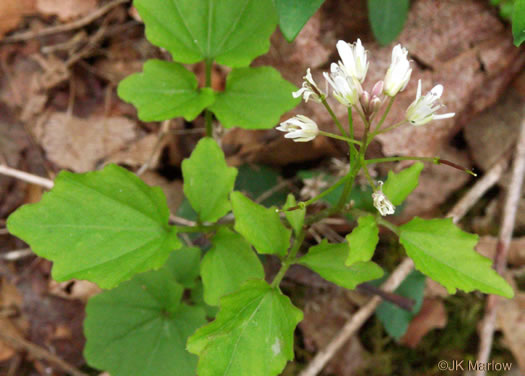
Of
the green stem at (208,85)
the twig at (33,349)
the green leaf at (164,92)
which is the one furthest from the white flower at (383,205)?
the twig at (33,349)

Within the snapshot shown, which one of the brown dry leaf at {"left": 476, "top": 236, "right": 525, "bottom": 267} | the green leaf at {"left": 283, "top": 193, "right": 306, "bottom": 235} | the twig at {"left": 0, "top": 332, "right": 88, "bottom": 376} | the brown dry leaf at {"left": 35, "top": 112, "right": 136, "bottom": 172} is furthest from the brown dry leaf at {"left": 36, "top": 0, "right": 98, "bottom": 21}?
the brown dry leaf at {"left": 476, "top": 236, "right": 525, "bottom": 267}

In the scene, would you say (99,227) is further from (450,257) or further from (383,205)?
(450,257)

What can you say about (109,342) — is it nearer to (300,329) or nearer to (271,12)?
(300,329)

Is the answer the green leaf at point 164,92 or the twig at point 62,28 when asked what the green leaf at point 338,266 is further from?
the twig at point 62,28

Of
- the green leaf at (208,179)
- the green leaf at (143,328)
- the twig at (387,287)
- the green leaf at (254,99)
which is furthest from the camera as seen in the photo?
the twig at (387,287)

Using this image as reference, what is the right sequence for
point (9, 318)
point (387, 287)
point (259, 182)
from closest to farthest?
point (387, 287)
point (259, 182)
point (9, 318)

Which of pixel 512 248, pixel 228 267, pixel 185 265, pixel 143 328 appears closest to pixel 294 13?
pixel 228 267
